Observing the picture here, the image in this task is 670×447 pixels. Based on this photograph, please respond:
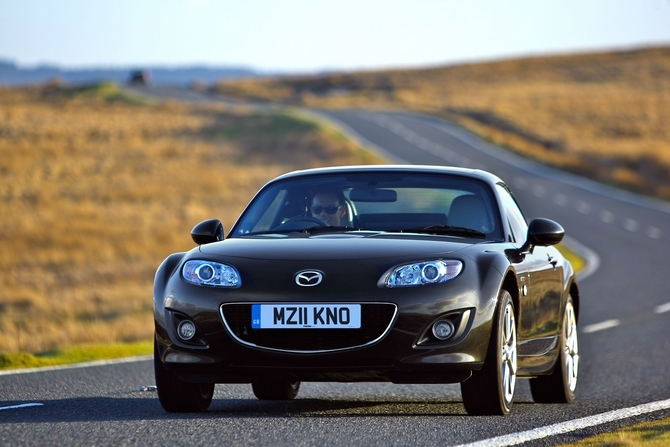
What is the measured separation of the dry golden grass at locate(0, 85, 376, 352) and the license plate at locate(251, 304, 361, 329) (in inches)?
287

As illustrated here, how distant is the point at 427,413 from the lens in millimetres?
7086

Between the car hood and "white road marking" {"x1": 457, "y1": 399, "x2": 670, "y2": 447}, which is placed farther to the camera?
the car hood

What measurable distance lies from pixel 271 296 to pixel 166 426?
2.79 feet

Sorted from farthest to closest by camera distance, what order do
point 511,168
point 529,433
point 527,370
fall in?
point 511,168 → point 527,370 → point 529,433

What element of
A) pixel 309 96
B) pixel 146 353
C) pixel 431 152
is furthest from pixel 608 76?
pixel 146 353

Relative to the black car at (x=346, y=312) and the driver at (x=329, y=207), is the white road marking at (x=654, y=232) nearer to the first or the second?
the driver at (x=329, y=207)

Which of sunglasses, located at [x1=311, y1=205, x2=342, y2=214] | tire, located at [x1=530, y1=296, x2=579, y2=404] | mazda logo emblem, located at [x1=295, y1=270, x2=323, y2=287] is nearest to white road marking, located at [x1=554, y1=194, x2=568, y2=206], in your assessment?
tire, located at [x1=530, y1=296, x2=579, y2=404]

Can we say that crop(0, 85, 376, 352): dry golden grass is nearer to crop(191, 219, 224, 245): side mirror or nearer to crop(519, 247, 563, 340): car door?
crop(191, 219, 224, 245): side mirror

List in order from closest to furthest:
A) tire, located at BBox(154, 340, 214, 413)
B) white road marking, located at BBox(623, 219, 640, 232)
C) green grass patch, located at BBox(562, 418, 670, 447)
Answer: green grass patch, located at BBox(562, 418, 670, 447) → tire, located at BBox(154, 340, 214, 413) → white road marking, located at BBox(623, 219, 640, 232)

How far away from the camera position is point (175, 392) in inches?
273

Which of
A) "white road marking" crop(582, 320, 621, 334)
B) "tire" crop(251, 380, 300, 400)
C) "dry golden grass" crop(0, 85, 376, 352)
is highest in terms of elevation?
"tire" crop(251, 380, 300, 400)

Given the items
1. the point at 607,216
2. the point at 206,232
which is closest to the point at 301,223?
the point at 206,232

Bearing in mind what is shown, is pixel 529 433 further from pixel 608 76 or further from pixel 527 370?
pixel 608 76

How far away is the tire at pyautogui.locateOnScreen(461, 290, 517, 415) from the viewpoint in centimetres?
662
